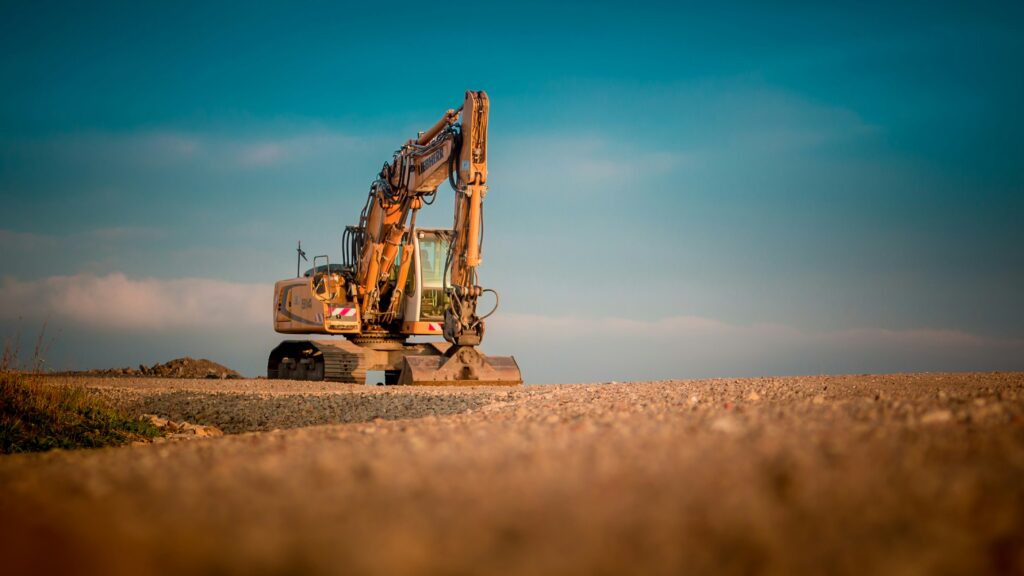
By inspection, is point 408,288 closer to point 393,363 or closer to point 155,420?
point 393,363

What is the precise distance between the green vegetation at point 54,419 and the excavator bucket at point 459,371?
5789mm

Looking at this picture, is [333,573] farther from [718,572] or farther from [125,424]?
[125,424]

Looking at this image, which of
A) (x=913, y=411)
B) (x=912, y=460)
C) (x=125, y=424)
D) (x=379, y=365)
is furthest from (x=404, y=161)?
(x=912, y=460)

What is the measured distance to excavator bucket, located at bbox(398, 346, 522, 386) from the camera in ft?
44.1

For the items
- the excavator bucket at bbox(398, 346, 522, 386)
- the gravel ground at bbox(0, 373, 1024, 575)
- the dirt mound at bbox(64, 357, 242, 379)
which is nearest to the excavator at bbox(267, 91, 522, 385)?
the excavator bucket at bbox(398, 346, 522, 386)

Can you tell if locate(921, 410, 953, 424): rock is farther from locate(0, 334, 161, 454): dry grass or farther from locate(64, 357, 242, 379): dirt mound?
locate(64, 357, 242, 379): dirt mound

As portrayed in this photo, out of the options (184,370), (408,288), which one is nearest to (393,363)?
(408,288)

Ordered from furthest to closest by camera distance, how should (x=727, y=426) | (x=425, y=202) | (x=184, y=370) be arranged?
(x=184, y=370), (x=425, y=202), (x=727, y=426)

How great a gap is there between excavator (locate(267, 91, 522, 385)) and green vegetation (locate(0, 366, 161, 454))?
233 inches

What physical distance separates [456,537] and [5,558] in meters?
1.14

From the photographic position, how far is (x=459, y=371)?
44.7 feet

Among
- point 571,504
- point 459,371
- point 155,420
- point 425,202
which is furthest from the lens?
point 425,202

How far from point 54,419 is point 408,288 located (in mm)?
9620

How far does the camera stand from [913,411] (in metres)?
3.56
